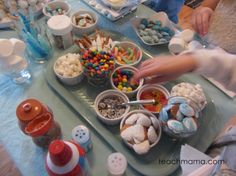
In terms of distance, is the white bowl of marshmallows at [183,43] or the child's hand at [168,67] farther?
the white bowl of marshmallows at [183,43]

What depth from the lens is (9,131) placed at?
0.69 m

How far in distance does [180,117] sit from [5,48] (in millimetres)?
484

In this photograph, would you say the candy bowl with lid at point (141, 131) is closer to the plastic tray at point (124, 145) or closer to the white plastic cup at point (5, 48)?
the plastic tray at point (124, 145)

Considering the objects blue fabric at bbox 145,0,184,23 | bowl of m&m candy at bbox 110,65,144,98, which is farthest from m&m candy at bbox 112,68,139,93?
blue fabric at bbox 145,0,184,23

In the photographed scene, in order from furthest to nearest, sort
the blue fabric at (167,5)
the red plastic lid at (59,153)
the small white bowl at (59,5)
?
1. the blue fabric at (167,5)
2. the small white bowl at (59,5)
3. the red plastic lid at (59,153)

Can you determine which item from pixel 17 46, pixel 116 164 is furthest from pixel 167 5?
pixel 116 164

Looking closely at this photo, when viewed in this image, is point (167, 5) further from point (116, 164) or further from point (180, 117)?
point (116, 164)

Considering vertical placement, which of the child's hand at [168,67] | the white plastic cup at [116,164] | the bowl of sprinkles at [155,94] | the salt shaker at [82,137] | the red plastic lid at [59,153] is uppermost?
the child's hand at [168,67]

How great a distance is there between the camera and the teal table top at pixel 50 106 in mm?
631

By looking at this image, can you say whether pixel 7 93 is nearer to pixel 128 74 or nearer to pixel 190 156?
pixel 128 74

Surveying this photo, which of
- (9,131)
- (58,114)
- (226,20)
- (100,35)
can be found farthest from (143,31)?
(9,131)

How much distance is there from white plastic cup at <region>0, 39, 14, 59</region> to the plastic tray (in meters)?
0.12

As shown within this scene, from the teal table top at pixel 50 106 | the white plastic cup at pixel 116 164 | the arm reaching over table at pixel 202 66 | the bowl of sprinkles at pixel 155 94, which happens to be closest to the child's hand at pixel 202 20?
the teal table top at pixel 50 106

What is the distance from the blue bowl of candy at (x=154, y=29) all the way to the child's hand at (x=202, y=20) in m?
0.08
